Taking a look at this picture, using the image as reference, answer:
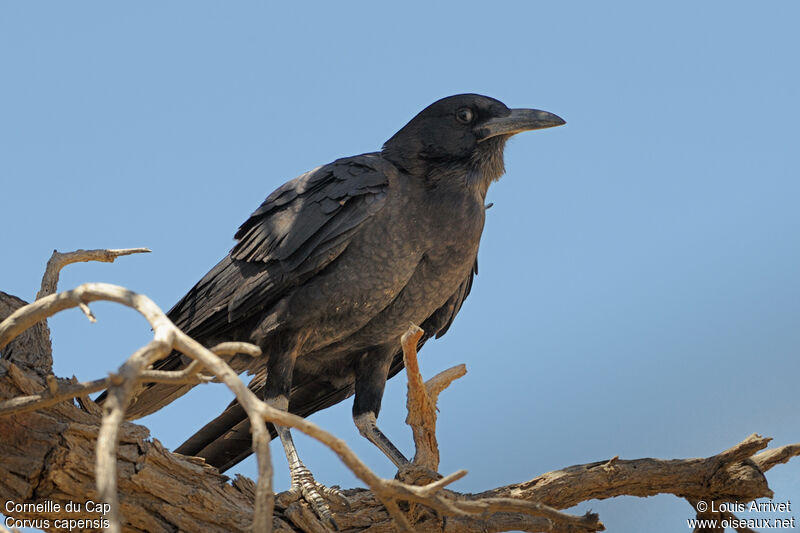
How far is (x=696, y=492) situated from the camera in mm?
4199

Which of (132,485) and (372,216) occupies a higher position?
(372,216)

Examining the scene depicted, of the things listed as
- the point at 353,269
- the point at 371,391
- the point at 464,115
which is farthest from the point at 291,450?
the point at 464,115

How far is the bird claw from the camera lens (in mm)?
4070

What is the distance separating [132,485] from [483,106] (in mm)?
2809

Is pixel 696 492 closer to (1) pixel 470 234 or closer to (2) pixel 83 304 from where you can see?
(1) pixel 470 234

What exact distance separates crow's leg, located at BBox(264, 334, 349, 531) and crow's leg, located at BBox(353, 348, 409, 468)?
52cm

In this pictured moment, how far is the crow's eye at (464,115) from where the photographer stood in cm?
521

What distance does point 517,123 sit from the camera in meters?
5.13

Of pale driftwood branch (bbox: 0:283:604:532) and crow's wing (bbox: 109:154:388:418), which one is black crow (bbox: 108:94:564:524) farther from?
pale driftwood branch (bbox: 0:283:604:532)

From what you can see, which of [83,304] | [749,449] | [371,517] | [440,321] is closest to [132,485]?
[371,517]

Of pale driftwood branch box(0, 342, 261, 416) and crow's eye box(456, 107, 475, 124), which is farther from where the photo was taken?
crow's eye box(456, 107, 475, 124)

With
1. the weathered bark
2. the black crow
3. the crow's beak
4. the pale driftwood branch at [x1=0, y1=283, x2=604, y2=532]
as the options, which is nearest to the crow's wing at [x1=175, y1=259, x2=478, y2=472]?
the black crow

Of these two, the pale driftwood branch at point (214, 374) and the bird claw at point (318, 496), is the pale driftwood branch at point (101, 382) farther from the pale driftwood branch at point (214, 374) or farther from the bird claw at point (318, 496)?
the bird claw at point (318, 496)

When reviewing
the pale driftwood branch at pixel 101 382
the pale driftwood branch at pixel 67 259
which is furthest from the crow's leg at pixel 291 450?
the pale driftwood branch at pixel 101 382
